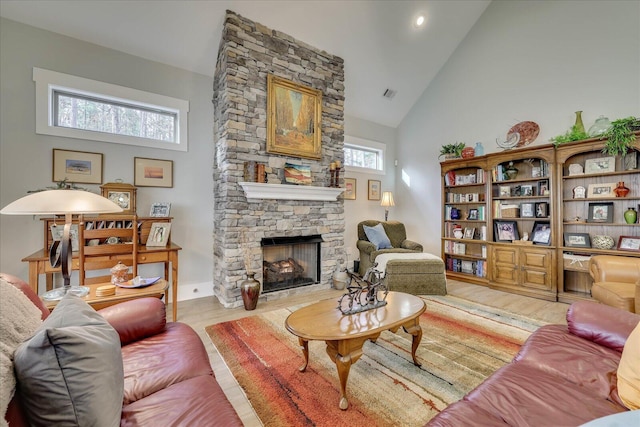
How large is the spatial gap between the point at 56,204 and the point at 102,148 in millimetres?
1813

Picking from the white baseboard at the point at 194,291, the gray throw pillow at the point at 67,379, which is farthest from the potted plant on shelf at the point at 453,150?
the gray throw pillow at the point at 67,379

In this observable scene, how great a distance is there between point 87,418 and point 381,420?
1361 mm

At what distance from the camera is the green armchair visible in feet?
13.8

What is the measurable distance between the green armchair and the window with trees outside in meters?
1.19

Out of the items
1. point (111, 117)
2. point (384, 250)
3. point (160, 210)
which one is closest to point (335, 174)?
point (384, 250)

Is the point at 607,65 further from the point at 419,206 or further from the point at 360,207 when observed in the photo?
the point at 360,207

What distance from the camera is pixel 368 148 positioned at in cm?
540

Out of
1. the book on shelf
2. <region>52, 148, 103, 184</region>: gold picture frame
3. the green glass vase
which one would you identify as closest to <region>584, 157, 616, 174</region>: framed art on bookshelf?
the green glass vase

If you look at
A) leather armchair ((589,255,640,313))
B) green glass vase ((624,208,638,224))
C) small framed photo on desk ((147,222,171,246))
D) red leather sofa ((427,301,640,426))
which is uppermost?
A: green glass vase ((624,208,638,224))

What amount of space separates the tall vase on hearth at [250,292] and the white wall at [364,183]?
2179mm

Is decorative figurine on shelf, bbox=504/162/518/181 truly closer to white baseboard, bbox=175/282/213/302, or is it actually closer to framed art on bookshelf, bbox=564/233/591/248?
framed art on bookshelf, bbox=564/233/591/248

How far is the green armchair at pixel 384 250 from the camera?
166 inches

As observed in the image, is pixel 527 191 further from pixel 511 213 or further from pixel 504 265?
pixel 504 265

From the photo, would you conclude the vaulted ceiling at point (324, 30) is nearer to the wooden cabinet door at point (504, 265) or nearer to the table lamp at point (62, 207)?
the table lamp at point (62, 207)
